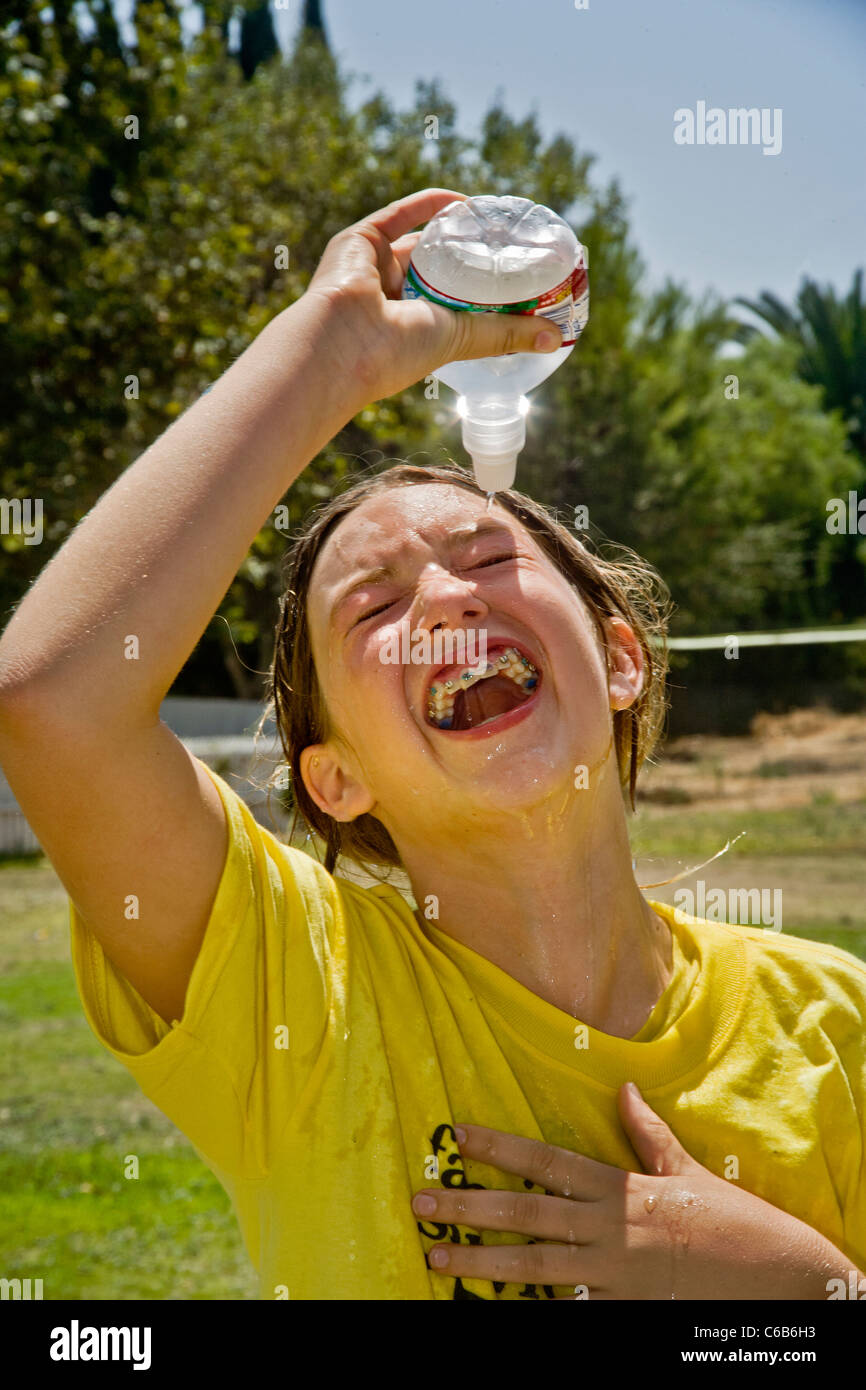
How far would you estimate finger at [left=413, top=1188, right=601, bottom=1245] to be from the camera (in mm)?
1683

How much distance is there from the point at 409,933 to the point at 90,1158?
3757mm

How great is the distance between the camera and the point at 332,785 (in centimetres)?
220

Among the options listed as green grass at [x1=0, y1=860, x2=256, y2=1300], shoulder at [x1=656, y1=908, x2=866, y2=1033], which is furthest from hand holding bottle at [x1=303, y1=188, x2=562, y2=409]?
green grass at [x1=0, y1=860, x2=256, y2=1300]

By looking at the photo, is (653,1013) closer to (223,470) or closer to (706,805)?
(223,470)

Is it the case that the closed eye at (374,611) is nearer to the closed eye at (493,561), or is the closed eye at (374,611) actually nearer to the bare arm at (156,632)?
the closed eye at (493,561)

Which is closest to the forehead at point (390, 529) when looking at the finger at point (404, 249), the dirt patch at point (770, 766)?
the finger at point (404, 249)

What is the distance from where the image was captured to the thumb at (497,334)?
6.81 feet

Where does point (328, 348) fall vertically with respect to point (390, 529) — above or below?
above

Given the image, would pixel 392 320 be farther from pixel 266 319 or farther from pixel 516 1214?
pixel 266 319

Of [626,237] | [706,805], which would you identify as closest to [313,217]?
[626,237]

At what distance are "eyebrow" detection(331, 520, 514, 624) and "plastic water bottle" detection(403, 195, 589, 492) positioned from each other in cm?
8

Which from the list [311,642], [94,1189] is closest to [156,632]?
[311,642]

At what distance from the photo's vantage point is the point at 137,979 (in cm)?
179

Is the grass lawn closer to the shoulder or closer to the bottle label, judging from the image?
the shoulder
